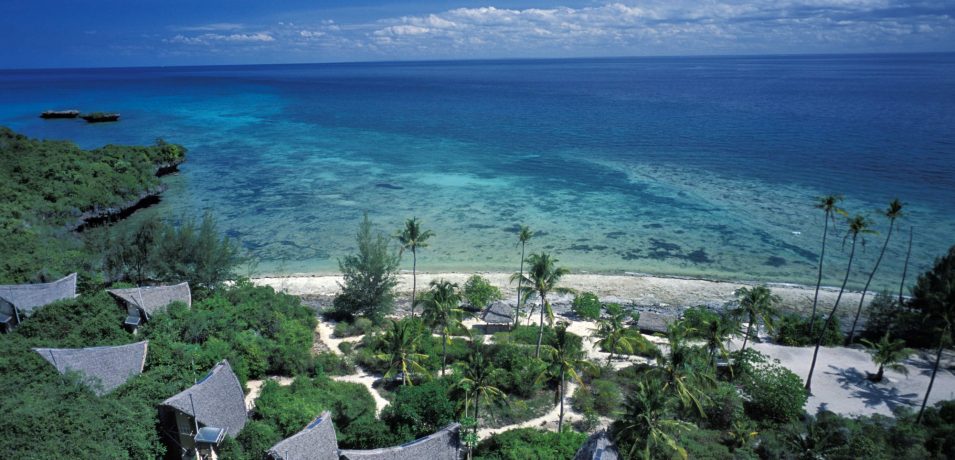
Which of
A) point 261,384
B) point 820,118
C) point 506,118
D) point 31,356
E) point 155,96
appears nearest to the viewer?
point 31,356

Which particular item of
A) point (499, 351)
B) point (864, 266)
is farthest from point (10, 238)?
point (864, 266)

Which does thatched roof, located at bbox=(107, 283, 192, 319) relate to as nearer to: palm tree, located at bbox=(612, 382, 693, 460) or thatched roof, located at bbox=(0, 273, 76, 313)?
thatched roof, located at bbox=(0, 273, 76, 313)

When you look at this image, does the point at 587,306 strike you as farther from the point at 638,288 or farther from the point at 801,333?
the point at 801,333

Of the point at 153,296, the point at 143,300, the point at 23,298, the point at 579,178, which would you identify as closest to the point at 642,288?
the point at 579,178

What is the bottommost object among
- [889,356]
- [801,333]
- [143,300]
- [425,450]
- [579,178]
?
[801,333]

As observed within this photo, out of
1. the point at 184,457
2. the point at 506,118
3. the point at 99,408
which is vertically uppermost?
the point at 506,118

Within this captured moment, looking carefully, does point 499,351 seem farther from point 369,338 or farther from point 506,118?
point 506,118
